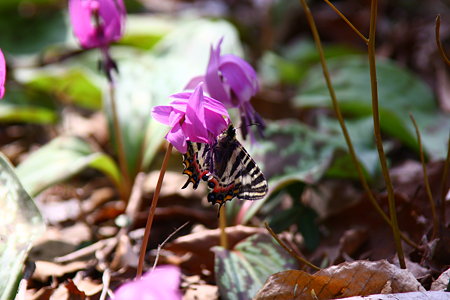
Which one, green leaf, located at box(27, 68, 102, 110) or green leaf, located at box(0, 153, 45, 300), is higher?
green leaf, located at box(0, 153, 45, 300)

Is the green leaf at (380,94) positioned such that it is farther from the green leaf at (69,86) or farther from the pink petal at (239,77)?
the pink petal at (239,77)

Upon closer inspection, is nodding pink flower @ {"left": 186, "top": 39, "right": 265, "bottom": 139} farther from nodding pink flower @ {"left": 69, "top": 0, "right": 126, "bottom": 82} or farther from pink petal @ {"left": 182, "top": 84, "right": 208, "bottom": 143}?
nodding pink flower @ {"left": 69, "top": 0, "right": 126, "bottom": 82}

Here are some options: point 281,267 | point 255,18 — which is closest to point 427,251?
point 281,267

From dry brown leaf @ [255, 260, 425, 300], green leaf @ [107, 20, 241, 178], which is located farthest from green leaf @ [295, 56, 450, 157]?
dry brown leaf @ [255, 260, 425, 300]

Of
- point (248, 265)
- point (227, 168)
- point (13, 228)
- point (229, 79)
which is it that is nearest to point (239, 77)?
point (229, 79)

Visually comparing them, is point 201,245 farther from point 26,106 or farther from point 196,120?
point 26,106

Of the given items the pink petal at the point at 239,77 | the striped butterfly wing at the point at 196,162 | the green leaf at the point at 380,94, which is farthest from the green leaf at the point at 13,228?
the green leaf at the point at 380,94
